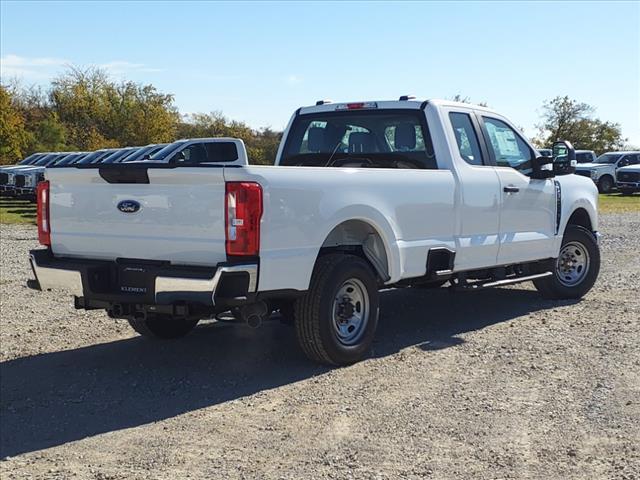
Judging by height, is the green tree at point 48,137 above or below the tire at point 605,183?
above

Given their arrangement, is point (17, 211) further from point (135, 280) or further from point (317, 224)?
point (317, 224)

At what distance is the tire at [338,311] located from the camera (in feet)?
20.1

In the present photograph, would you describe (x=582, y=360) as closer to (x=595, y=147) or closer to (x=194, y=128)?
(x=194, y=128)

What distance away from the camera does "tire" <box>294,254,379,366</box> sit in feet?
20.1

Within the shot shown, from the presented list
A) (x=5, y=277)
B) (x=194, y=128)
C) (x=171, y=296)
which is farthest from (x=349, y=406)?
(x=194, y=128)

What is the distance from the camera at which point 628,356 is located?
21.8 feet

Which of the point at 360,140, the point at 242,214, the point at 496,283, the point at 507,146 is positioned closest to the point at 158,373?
the point at 242,214

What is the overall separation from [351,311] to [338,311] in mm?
130

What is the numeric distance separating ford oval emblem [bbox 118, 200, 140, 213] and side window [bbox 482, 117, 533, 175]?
12.4ft

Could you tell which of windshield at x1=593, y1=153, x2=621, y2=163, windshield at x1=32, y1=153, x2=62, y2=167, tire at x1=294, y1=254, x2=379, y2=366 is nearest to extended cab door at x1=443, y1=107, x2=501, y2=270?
tire at x1=294, y1=254, x2=379, y2=366

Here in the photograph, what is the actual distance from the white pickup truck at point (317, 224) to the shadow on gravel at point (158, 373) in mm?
395

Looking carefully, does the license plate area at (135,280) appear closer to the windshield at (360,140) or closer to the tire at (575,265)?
the windshield at (360,140)

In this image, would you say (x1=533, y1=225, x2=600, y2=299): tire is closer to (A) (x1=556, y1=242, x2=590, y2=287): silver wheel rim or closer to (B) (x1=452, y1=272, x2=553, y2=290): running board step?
(A) (x1=556, y1=242, x2=590, y2=287): silver wheel rim

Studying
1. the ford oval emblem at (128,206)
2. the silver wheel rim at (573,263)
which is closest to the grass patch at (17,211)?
the silver wheel rim at (573,263)
